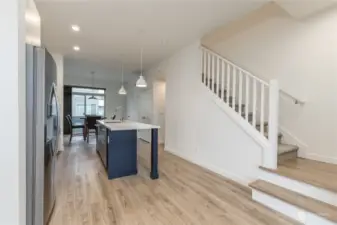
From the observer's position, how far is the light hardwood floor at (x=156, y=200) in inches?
85.4

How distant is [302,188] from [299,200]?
7.3 inches

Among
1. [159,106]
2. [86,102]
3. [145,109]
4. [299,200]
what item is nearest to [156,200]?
[299,200]

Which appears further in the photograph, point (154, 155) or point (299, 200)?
point (154, 155)

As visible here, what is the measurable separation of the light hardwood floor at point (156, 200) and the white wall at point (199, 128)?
32 centimetres

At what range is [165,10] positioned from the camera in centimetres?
295

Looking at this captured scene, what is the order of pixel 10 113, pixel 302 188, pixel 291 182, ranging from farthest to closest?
pixel 291 182 < pixel 302 188 < pixel 10 113

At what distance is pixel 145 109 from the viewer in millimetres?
7824

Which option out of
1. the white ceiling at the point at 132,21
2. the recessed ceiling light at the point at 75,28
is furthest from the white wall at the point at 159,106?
the recessed ceiling light at the point at 75,28

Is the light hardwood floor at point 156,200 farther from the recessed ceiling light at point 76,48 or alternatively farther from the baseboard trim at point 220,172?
the recessed ceiling light at point 76,48

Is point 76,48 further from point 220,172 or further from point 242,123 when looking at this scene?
point 220,172

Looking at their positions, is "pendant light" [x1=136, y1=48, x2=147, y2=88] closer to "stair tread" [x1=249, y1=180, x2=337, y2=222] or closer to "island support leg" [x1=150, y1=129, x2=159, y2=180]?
"island support leg" [x1=150, y1=129, x2=159, y2=180]

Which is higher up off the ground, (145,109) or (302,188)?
(145,109)

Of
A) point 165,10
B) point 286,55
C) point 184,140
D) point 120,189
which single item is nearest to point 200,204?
point 120,189

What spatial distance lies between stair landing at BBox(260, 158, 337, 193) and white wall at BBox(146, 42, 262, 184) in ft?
1.27
